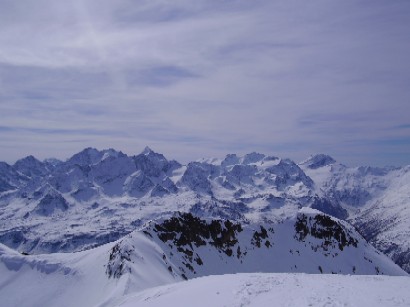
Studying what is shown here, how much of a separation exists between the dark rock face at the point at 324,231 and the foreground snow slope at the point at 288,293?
4471 inches

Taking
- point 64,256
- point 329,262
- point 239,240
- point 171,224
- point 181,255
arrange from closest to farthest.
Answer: point 64,256 < point 181,255 < point 171,224 < point 239,240 < point 329,262

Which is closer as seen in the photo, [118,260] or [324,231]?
[118,260]

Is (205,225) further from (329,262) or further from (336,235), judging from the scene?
(336,235)

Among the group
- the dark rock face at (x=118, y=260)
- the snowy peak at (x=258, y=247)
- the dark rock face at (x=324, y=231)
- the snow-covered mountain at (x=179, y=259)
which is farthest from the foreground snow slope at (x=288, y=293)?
the dark rock face at (x=324, y=231)

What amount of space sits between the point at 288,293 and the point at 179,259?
2817 inches

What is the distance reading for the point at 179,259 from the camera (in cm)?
9744

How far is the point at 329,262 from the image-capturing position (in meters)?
135

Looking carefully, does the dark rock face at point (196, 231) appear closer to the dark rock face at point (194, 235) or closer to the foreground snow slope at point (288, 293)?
the dark rock face at point (194, 235)

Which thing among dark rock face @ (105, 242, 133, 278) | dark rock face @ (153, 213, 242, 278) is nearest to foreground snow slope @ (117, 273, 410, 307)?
dark rock face @ (105, 242, 133, 278)

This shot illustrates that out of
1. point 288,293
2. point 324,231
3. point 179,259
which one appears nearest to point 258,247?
point 324,231

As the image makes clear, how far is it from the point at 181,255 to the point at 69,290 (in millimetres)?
33256

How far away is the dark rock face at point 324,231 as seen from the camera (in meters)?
144

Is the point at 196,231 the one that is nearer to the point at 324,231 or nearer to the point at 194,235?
the point at 194,235

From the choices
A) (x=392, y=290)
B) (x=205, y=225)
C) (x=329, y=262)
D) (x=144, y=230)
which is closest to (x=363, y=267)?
(x=329, y=262)
